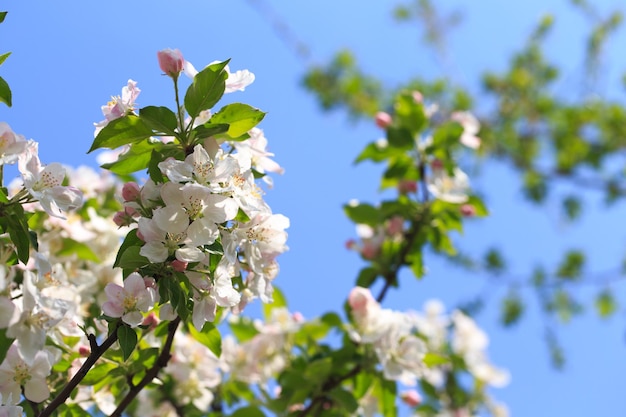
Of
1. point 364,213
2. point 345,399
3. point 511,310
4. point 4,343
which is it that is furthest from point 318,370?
point 511,310

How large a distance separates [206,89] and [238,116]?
0.06 m

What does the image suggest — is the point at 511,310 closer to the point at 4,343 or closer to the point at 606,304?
the point at 606,304

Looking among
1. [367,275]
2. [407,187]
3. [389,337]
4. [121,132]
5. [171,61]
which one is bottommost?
[121,132]

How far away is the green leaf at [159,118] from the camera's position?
37.7 inches

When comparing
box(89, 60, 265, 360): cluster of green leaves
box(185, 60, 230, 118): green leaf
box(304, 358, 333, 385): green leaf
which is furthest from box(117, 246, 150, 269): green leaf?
box(304, 358, 333, 385): green leaf

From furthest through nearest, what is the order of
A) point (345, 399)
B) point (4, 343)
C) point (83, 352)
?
1. point (345, 399)
2. point (83, 352)
3. point (4, 343)

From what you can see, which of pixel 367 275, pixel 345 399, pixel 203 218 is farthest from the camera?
pixel 367 275

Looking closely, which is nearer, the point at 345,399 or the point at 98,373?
the point at 98,373

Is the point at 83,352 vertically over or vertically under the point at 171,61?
under

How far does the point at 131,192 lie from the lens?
97 centimetres

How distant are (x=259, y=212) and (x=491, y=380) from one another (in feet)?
5.90

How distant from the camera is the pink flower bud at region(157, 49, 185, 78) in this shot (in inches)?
39.8

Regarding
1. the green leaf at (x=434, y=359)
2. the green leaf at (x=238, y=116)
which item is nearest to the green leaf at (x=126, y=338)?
the green leaf at (x=238, y=116)

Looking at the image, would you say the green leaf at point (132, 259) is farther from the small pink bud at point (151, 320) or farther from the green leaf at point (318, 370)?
the green leaf at point (318, 370)
